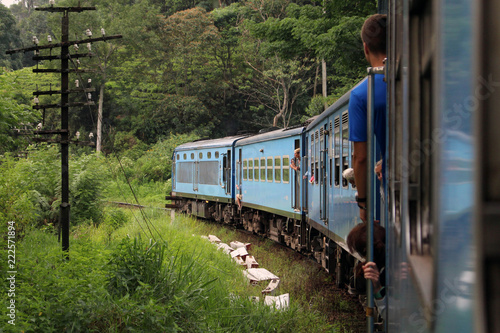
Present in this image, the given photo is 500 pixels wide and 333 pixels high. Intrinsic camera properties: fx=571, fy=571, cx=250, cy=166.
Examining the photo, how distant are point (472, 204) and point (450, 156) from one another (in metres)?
0.09

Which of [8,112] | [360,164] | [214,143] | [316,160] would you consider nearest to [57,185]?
[214,143]

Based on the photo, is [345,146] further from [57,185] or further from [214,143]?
[214,143]

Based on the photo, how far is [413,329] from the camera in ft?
4.01

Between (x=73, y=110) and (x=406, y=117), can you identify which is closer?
(x=406, y=117)

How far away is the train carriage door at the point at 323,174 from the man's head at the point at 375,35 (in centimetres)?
563

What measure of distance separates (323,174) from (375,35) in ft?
20.6

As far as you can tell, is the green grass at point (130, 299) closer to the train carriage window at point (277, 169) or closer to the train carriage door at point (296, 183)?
the train carriage door at point (296, 183)

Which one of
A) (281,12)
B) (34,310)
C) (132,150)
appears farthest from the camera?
(132,150)

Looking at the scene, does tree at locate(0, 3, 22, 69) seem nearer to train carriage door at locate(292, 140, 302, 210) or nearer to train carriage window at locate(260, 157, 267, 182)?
train carriage window at locate(260, 157, 267, 182)

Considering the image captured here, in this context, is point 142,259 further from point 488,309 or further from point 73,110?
point 73,110

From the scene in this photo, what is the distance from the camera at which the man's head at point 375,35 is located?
8.62 ft

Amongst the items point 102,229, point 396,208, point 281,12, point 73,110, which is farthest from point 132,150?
point 396,208

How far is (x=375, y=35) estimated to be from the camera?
2.66 meters

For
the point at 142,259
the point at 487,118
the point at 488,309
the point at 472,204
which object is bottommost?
the point at 142,259
